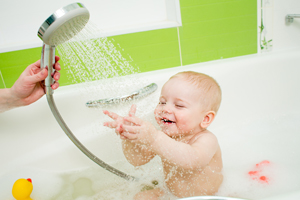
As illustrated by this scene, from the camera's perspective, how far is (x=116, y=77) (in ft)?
3.96

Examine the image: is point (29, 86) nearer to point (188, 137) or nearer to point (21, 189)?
point (21, 189)

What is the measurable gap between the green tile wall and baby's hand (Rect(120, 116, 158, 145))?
0.73 meters

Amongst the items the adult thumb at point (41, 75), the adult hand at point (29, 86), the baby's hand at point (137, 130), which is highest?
the adult thumb at point (41, 75)

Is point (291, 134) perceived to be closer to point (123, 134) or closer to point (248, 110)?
point (248, 110)

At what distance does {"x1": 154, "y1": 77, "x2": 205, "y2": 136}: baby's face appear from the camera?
752 mm

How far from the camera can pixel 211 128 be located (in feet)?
4.22

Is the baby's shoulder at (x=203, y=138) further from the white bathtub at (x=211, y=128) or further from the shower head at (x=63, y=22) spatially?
the shower head at (x=63, y=22)

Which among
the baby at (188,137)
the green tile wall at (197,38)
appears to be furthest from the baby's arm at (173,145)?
the green tile wall at (197,38)

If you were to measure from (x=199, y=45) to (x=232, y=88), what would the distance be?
29 cm

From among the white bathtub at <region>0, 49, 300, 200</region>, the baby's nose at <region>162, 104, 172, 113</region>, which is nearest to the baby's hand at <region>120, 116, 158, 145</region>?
the baby's nose at <region>162, 104, 172, 113</region>

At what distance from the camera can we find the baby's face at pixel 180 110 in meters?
0.75

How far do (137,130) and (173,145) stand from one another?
0.42 feet

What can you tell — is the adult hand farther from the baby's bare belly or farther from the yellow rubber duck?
the baby's bare belly

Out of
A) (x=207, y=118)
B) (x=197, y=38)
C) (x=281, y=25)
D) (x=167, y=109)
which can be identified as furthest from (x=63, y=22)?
(x=281, y=25)
